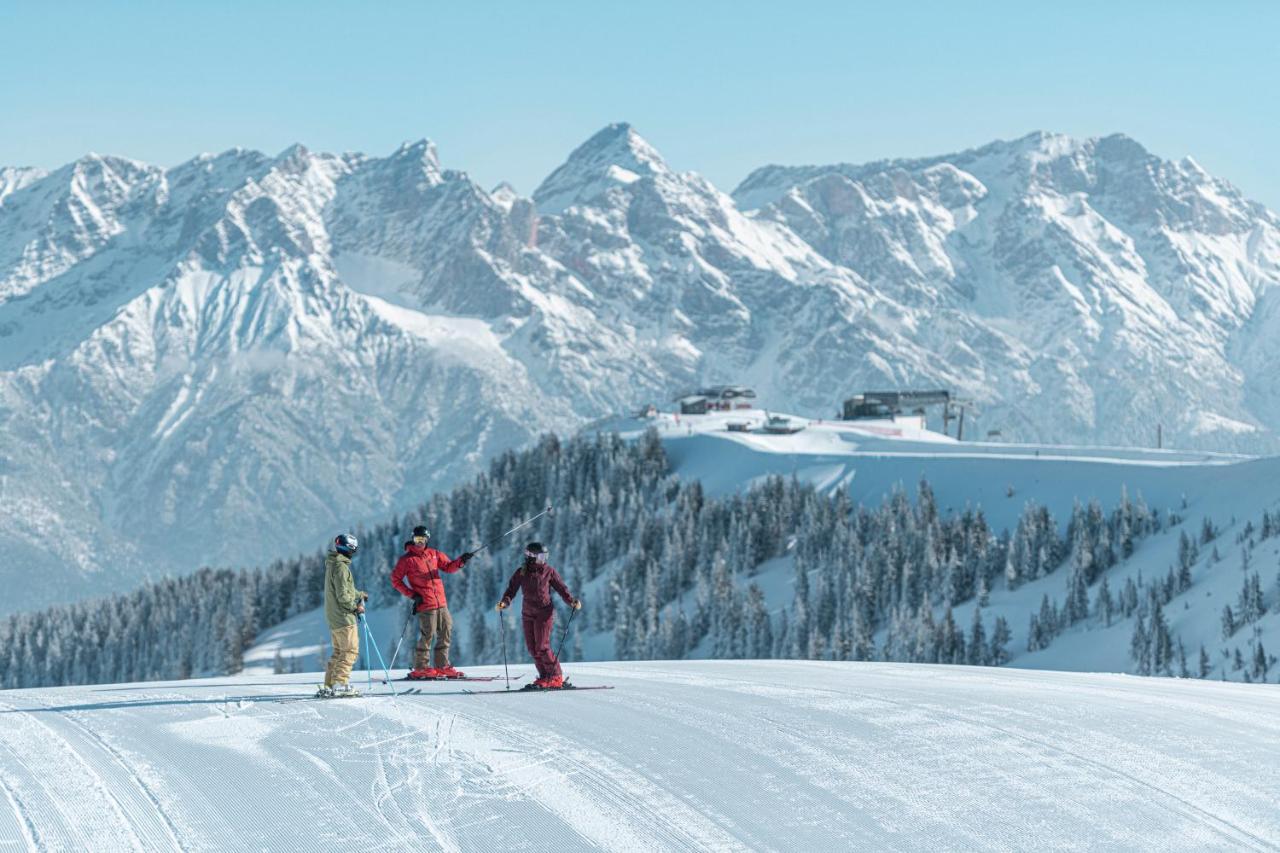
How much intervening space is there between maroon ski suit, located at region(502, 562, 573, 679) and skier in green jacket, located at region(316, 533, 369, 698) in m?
2.54

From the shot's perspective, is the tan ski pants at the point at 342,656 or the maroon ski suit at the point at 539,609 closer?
the tan ski pants at the point at 342,656

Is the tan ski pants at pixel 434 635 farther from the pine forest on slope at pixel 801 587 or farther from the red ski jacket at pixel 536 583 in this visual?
the pine forest on slope at pixel 801 587

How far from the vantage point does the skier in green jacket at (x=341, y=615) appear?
2475 centimetres

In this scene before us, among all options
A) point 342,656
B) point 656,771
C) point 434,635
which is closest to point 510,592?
point 342,656

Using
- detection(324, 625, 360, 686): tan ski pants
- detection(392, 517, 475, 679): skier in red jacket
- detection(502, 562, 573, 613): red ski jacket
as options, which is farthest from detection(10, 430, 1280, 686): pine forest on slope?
detection(324, 625, 360, 686): tan ski pants

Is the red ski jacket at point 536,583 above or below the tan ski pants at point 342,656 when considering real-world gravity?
above

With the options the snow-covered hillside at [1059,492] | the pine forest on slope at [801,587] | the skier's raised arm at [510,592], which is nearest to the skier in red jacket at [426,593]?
the skier's raised arm at [510,592]

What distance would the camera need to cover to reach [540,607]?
1046 inches

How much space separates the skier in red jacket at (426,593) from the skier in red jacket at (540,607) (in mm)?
1053

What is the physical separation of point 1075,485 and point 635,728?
128 metres

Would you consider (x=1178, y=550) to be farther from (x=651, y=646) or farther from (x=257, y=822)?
(x=257, y=822)

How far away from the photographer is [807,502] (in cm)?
15738

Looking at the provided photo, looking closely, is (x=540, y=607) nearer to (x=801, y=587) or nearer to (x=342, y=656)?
(x=342, y=656)

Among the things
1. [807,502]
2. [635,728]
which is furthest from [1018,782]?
[807,502]
